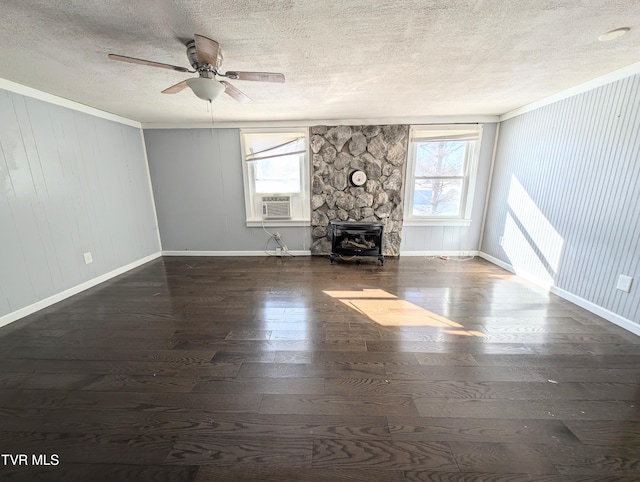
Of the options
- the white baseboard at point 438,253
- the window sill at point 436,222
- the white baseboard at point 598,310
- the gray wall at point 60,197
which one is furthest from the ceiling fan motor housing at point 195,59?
the white baseboard at point 598,310

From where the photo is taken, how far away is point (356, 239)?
3857 mm

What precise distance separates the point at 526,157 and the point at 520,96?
784 mm

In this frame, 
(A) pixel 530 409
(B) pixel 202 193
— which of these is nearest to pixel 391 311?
(A) pixel 530 409

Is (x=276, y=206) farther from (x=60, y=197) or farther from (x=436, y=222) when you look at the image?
(x=436, y=222)

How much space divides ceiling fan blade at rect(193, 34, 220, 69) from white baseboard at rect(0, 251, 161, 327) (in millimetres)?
2868

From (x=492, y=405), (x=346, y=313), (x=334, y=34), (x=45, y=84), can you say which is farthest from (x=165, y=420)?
(x=45, y=84)

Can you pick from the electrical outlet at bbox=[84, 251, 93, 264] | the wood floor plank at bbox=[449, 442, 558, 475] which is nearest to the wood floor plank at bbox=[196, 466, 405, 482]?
the wood floor plank at bbox=[449, 442, 558, 475]

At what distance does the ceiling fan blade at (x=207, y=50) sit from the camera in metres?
1.43

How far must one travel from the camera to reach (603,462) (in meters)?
1.03

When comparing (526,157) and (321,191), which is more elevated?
(526,157)

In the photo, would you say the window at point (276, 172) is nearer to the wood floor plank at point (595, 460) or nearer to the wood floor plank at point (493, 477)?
the wood floor plank at point (493, 477)

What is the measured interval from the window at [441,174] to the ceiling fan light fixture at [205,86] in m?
3.02

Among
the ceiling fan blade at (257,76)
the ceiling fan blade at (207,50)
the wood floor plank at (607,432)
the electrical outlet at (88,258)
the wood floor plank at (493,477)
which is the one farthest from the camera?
the electrical outlet at (88,258)

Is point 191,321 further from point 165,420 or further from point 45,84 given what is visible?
point 45,84
